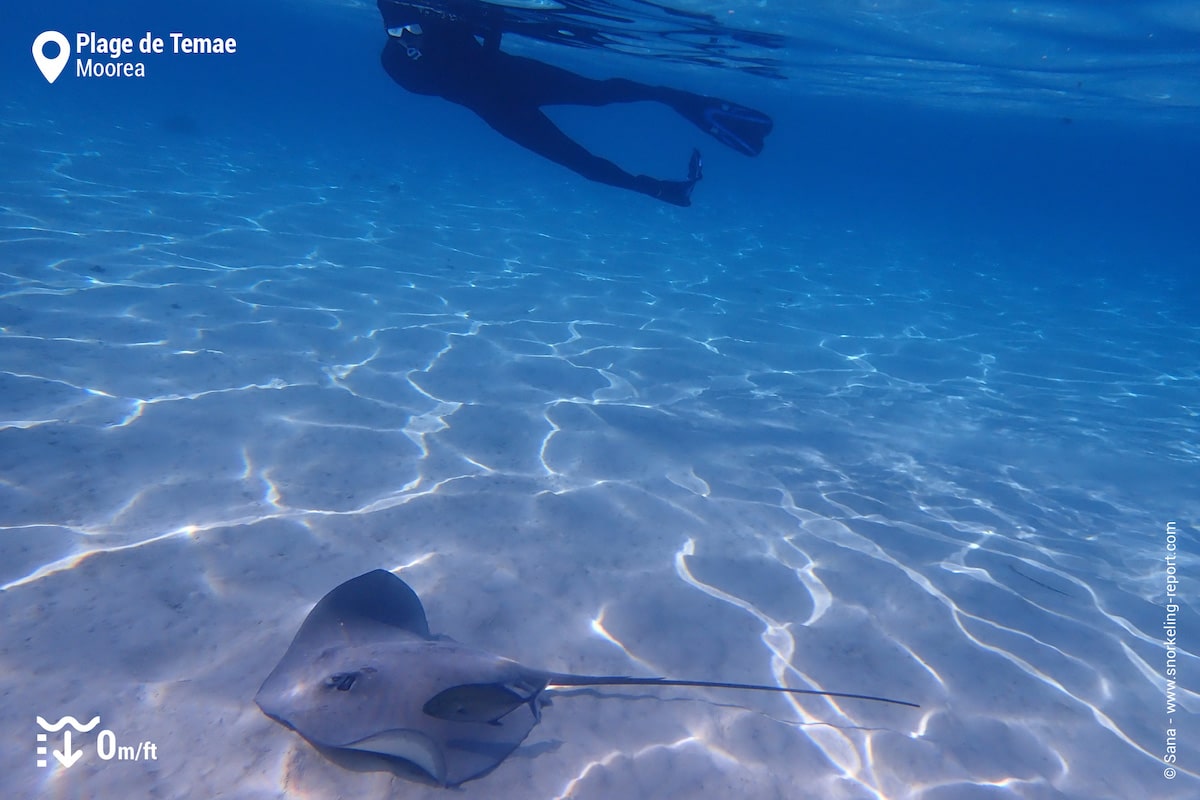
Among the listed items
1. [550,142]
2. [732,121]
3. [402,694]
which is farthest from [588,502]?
[732,121]

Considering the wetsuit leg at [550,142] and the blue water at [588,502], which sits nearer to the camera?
the blue water at [588,502]

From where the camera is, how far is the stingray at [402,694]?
9.48 ft

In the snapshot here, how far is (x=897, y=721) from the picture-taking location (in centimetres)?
417

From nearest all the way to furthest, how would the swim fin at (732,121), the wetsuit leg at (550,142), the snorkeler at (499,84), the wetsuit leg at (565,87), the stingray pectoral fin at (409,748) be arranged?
the stingray pectoral fin at (409,748)
the snorkeler at (499,84)
the wetsuit leg at (550,142)
the wetsuit leg at (565,87)
the swim fin at (732,121)

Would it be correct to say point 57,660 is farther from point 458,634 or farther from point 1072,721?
point 1072,721

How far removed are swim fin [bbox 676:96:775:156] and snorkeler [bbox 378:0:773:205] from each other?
3.15 ft

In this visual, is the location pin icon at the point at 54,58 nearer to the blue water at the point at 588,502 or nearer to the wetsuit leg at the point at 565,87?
the blue water at the point at 588,502

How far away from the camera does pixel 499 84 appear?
9562 millimetres

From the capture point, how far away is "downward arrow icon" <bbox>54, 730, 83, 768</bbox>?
3.08 metres

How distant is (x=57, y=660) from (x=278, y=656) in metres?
1.16

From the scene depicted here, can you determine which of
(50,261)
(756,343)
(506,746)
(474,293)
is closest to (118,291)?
(50,261)

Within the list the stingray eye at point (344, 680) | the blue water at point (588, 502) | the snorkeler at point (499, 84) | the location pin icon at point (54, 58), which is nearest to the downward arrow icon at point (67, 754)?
the blue water at point (588, 502)

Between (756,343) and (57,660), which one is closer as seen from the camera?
(57,660)

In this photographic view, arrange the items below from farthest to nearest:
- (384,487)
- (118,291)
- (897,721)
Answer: (118,291), (384,487), (897,721)
